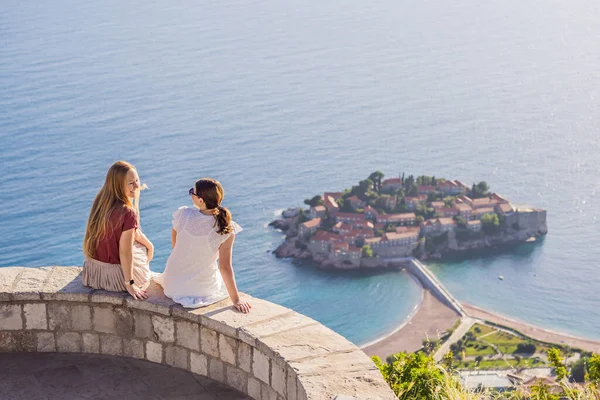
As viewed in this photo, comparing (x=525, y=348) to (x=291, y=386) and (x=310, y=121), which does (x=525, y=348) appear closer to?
(x=310, y=121)

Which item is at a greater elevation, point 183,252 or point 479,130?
point 183,252

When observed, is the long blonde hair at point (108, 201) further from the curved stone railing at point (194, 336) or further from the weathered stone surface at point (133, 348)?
the weathered stone surface at point (133, 348)

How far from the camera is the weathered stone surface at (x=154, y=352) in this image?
3.26 m

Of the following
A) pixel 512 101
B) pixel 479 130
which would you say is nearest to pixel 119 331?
pixel 479 130

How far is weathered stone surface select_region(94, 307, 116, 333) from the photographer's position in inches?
130

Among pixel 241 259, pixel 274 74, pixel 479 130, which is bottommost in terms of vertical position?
pixel 241 259

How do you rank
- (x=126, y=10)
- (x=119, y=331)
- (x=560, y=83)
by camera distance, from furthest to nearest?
(x=126, y=10) < (x=560, y=83) < (x=119, y=331)

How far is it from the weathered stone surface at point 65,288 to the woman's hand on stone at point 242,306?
2.02 ft

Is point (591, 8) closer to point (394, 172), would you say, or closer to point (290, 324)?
point (394, 172)

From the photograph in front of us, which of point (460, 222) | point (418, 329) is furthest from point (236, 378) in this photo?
point (460, 222)

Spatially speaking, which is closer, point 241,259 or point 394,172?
point 241,259

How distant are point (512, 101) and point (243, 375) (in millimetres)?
56869

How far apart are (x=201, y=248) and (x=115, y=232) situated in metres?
0.34

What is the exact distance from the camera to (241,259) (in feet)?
137
